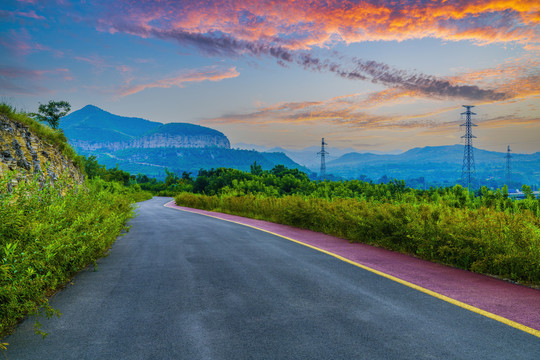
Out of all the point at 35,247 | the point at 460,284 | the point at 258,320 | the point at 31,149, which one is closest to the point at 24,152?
the point at 31,149

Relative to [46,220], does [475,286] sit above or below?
below

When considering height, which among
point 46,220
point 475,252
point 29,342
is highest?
point 46,220

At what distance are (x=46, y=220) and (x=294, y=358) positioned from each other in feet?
15.9

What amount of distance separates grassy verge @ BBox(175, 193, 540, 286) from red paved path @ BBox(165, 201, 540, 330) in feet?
1.04

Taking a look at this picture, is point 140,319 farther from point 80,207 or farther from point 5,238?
point 80,207

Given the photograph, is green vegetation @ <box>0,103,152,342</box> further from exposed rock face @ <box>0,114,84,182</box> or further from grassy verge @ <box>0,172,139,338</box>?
exposed rock face @ <box>0,114,84,182</box>

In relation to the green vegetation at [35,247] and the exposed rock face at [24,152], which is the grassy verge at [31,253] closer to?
the green vegetation at [35,247]

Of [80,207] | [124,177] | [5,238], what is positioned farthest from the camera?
[124,177]

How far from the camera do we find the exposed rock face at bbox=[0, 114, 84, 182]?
35.4 feet

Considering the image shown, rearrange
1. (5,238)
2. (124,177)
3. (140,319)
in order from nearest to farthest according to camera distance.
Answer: (140,319), (5,238), (124,177)

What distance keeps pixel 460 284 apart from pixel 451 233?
158 cm

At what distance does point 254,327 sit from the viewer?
3.94 m

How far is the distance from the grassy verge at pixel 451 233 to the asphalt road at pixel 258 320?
202 cm

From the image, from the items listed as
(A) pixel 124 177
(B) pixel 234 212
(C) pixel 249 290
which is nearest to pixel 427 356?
(C) pixel 249 290
